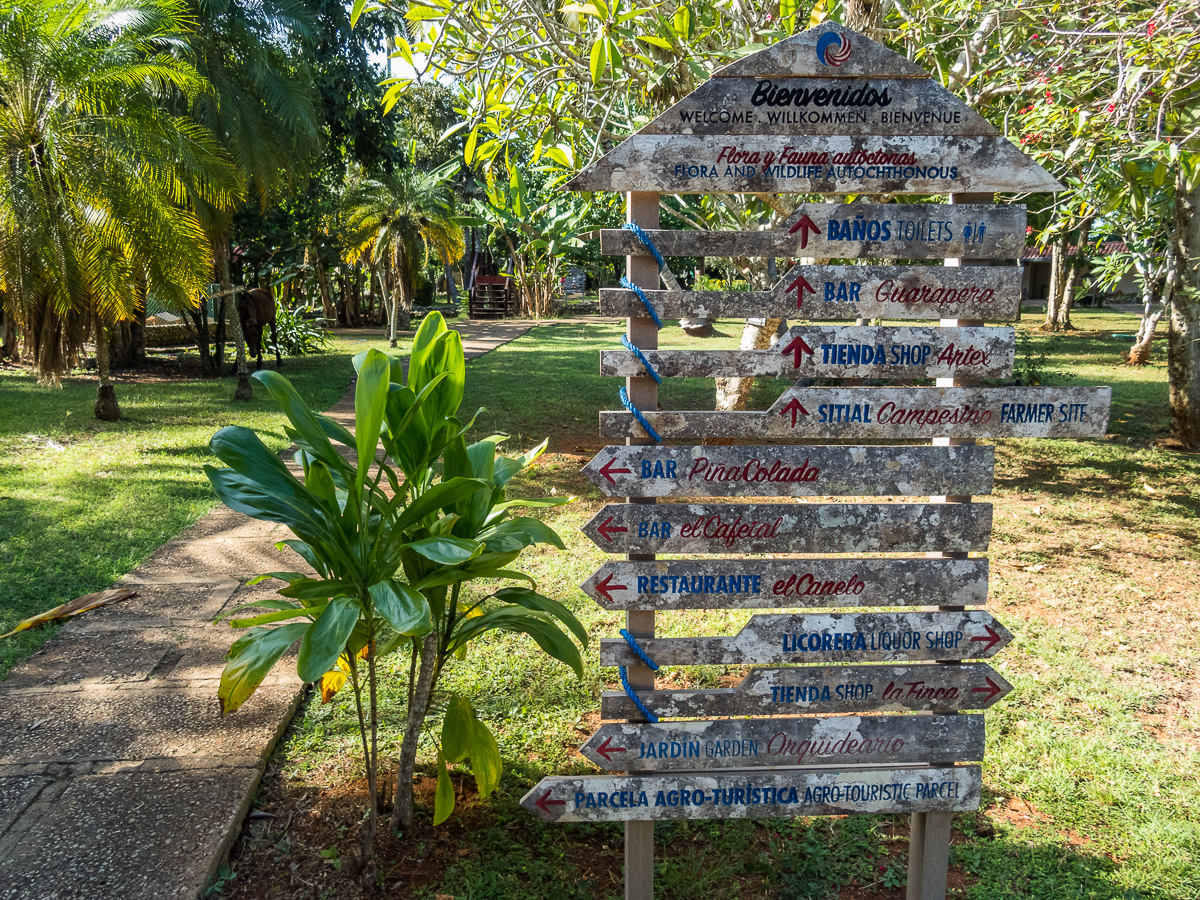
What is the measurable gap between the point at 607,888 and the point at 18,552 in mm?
4525

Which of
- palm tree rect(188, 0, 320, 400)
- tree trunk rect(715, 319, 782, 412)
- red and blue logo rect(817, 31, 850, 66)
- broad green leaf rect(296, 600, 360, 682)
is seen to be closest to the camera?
broad green leaf rect(296, 600, 360, 682)

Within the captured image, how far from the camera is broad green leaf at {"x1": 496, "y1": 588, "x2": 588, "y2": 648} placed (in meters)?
2.59

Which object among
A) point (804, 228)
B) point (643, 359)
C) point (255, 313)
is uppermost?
point (804, 228)

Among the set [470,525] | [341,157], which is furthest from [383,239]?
[470,525]

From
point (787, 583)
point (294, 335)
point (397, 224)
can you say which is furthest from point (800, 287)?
point (397, 224)

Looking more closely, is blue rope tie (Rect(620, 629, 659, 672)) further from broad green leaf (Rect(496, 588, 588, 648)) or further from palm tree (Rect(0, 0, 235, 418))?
palm tree (Rect(0, 0, 235, 418))

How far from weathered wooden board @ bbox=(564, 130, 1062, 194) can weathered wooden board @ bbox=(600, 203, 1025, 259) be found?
2.4 inches

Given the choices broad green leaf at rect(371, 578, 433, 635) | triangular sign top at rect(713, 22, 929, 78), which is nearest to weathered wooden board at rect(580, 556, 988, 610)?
broad green leaf at rect(371, 578, 433, 635)

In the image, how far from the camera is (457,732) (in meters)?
2.53

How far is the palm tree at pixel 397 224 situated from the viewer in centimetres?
1881

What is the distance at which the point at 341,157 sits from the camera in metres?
14.9

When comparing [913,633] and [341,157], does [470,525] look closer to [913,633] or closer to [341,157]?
[913,633]

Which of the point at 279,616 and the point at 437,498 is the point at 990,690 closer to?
the point at 437,498

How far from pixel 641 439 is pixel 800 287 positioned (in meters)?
0.60
